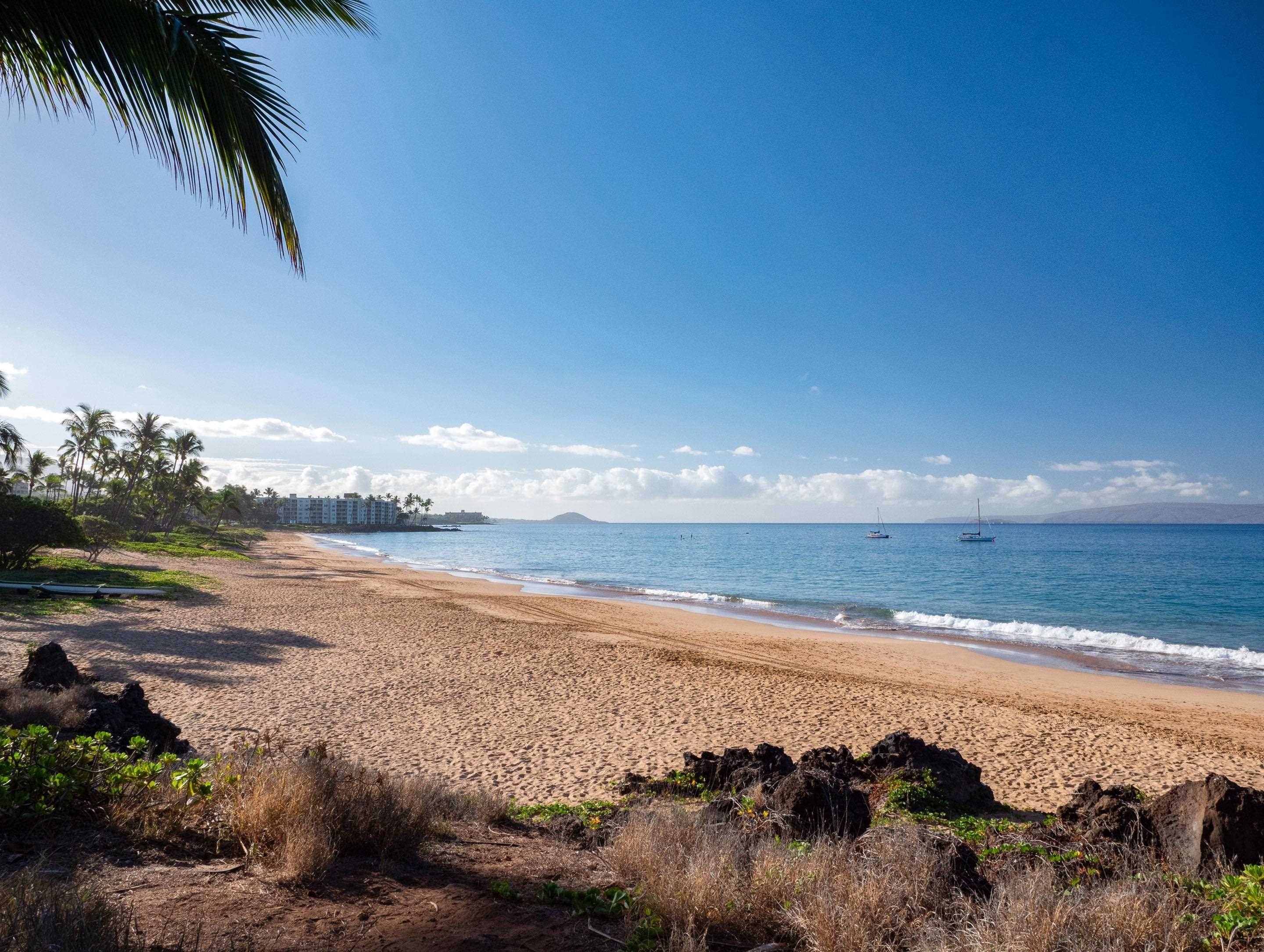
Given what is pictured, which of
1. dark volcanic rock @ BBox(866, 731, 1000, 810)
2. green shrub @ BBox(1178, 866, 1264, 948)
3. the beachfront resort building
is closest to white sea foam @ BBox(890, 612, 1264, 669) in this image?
dark volcanic rock @ BBox(866, 731, 1000, 810)

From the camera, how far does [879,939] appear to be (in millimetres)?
2844

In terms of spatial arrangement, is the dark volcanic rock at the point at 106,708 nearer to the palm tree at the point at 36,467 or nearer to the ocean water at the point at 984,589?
the ocean water at the point at 984,589

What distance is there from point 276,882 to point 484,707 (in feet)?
26.4

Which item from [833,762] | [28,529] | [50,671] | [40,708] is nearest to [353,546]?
[28,529]

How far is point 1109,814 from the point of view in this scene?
5.11 m

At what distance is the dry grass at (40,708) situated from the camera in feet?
19.2

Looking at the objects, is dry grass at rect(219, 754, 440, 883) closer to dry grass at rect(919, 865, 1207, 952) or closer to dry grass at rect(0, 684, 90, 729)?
dry grass at rect(0, 684, 90, 729)

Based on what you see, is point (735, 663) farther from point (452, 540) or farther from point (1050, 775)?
point (452, 540)

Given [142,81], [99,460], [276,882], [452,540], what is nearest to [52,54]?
[142,81]

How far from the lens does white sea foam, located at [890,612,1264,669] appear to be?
66.7 feet

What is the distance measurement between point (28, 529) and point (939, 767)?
27177mm

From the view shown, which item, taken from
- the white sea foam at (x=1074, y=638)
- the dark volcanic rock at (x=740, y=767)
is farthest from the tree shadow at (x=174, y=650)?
the white sea foam at (x=1074, y=638)

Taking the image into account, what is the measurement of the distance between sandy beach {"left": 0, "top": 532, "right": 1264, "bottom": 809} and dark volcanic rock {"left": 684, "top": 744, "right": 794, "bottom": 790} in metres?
1.27

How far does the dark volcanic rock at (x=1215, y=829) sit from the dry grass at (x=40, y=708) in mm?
8948
